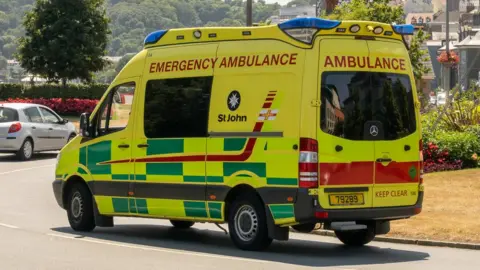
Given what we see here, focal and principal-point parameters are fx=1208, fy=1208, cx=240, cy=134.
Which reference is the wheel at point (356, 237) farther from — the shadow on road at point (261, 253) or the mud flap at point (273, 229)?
the mud flap at point (273, 229)

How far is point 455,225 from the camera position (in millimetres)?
16359

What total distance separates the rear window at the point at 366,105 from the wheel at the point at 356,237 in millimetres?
1479

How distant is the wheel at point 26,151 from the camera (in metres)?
31.6

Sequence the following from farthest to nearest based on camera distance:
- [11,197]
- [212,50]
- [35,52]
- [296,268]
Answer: [35,52]
[11,197]
[212,50]
[296,268]

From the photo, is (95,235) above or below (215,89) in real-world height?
below

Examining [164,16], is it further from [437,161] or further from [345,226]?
[345,226]

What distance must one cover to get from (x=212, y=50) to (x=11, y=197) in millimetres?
8908

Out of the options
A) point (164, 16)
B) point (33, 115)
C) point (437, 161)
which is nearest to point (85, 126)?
point (437, 161)

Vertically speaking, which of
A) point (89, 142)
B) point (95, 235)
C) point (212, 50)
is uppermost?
point (212, 50)

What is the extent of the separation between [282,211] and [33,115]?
65.2 ft

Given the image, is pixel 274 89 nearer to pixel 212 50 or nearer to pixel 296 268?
pixel 212 50

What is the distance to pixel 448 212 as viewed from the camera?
59.0 ft

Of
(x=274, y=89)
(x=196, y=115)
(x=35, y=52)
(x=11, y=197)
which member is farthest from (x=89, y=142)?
(x=35, y=52)

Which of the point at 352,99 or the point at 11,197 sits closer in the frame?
the point at 352,99
